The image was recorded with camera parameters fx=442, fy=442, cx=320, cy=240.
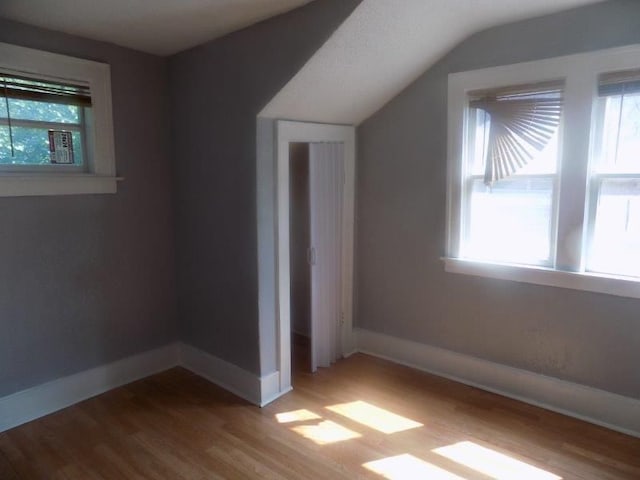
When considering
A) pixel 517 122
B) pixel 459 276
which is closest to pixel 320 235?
pixel 459 276

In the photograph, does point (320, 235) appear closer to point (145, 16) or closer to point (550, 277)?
point (550, 277)

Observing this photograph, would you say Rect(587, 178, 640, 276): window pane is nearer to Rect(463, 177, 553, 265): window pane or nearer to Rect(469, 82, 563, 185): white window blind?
Rect(463, 177, 553, 265): window pane

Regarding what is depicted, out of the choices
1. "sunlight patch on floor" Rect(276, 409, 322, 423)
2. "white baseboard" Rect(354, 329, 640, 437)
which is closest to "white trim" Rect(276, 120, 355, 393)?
"sunlight patch on floor" Rect(276, 409, 322, 423)

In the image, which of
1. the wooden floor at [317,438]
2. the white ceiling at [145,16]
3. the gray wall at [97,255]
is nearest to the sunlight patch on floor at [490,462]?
the wooden floor at [317,438]

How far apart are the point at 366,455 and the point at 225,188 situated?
1895 millimetres

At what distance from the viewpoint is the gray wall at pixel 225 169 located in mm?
2631

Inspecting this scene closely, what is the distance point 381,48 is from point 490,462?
2417mm

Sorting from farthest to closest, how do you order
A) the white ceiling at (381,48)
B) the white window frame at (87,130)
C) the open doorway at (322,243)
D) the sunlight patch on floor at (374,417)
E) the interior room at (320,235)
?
the open doorway at (322,243)
the sunlight patch on floor at (374,417)
the white window frame at (87,130)
the interior room at (320,235)
the white ceiling at (381,48)

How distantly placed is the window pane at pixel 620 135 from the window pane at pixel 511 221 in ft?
1.09

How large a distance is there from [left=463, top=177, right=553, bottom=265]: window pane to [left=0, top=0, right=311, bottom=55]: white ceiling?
1.74 meters

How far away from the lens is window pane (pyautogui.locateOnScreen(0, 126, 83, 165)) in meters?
2.64

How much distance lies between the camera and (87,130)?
2986 millimetres

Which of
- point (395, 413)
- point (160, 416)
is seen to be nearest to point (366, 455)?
point (395, 413)

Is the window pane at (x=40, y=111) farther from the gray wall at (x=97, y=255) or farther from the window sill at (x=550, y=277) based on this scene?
the window sill at (x=550, y=277)
